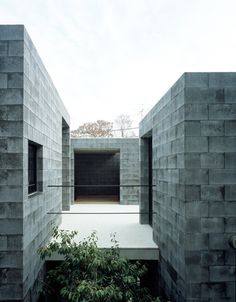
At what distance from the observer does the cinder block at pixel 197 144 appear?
4184 mm

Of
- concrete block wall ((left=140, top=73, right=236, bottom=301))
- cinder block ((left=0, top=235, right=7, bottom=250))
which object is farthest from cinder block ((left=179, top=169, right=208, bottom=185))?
cinder block ((left=0, top=235, right=7, bottom=250))

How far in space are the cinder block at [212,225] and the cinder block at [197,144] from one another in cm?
107

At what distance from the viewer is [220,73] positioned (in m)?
4.20

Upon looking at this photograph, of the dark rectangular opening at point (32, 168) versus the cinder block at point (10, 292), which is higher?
the dark rectangular opening at point (32, 168)

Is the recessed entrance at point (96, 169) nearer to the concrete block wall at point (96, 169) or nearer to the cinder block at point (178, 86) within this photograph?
the concrete block wall at point (96, 169)

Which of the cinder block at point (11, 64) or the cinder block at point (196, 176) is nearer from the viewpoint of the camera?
the cinder block at point (11, 64)

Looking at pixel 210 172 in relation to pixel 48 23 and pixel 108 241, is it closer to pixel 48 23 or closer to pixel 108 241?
pixel 108 241

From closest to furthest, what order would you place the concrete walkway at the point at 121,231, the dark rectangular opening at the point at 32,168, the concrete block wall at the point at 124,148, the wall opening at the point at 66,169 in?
the dark rectangular opening at the point at 32,168 < the concrete walkway at the point at 121,231 < the wall opening at the point at 66,169 < the concrete block wall at the point at 124,148

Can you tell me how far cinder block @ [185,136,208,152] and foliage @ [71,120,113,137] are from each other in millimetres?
23033

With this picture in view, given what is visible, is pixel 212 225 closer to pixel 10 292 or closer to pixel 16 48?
pixel 10 292

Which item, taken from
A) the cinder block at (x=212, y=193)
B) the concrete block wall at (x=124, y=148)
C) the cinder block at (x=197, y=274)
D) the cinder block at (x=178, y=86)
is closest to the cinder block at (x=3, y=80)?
the cinder block at (x=178, y=86)

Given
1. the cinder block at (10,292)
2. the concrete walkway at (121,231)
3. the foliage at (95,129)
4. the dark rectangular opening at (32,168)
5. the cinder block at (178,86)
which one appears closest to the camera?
the cinder block at (10,292)

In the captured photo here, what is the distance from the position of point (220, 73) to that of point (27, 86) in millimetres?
3011

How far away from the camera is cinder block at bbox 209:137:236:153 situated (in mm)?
4180
